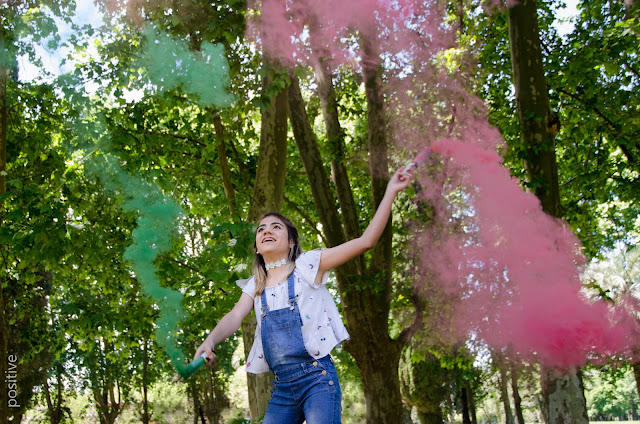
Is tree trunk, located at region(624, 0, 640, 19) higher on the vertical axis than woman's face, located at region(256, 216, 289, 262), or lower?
higher

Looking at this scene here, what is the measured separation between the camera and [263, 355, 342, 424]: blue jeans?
8.61ft

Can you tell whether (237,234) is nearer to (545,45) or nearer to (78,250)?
Result: (78,250)

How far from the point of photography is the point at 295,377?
273 cm

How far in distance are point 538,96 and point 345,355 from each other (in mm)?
16449

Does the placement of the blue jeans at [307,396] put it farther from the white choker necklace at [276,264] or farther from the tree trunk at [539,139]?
the tree trunk at [539,139]

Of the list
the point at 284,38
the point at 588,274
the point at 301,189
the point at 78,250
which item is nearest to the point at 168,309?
the point at 78,250

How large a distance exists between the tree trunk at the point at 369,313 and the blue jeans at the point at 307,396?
5.74 meters

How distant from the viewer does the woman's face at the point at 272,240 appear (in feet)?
10.1

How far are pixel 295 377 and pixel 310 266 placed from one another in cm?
53

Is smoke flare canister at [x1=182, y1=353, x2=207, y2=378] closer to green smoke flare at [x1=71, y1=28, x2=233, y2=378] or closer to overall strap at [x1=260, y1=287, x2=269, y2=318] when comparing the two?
overall strap at [x1=260, y1=287, x2=269, y2=318]

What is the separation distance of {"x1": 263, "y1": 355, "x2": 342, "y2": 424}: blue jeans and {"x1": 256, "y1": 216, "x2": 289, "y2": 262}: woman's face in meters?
0.61

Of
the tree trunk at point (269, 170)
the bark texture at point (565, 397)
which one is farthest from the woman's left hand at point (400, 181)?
the bark texture at point (565, 397)

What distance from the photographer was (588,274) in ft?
23.7

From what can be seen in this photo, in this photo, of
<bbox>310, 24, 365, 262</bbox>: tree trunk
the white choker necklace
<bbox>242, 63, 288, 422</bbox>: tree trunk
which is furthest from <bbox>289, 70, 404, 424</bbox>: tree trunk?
the white choker necklace
